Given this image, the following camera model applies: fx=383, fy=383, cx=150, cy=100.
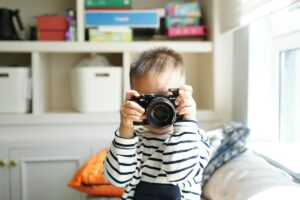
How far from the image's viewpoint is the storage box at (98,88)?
1.69 meters

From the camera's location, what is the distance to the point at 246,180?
3.81 feet

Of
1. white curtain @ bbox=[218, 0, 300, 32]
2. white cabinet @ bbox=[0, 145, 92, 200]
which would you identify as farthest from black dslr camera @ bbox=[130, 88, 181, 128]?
white cabinet @ bbox=[0, 145, 92, 200]

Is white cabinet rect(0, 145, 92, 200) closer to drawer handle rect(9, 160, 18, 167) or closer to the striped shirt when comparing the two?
drawer handle rect(9, 160, 18, 167)

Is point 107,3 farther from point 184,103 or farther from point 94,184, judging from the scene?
point 184,103

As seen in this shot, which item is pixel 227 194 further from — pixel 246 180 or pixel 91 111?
pixel 91 111

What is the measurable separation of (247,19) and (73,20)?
0.77m

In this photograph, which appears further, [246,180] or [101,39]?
[101,39]

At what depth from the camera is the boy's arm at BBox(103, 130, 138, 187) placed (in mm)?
866

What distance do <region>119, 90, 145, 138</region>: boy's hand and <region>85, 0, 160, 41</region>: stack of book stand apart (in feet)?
2.88

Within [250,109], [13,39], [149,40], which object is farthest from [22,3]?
[250,109]

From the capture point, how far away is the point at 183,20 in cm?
176

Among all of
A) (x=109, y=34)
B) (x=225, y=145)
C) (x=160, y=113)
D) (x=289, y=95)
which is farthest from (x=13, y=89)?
(x=289, y=95)

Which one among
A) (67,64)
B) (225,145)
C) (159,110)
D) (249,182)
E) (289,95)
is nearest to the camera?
(159,110)

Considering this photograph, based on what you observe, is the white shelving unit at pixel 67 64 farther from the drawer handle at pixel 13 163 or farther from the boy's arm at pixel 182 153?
the boy's arm at pixel 182 153
